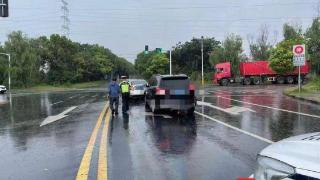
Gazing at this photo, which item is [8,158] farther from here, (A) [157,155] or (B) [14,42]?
(B) [14,42]

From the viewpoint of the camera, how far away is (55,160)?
9867 millimetres

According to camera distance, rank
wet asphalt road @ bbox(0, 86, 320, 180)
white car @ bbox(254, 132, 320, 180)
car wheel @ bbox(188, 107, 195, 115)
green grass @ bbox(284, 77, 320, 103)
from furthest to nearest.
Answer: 1. green grass @ bbox(284, 77, 320, 103)
2. car wheel @ bbox(188, 107, 195, 115)
3. wet asphalt road @ bbox(0, 86, 320, 180)
4. white car @ bbox(254, 132, 320, 180)

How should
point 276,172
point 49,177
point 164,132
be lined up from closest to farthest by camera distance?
point 276,172
point 49,177
point 164,132

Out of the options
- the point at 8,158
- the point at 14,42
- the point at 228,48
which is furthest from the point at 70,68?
the point at 8,158

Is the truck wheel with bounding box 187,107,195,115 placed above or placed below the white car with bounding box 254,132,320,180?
below

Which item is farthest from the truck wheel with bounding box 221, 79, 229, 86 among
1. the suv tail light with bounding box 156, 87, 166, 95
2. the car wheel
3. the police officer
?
the suv tail light with bounding box 156, 87, 166, 95

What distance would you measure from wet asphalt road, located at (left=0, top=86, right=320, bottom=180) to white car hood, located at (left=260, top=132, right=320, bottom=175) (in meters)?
3.76

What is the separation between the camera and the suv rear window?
64.2ft

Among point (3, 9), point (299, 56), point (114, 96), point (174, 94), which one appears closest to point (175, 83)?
point (174, 94)

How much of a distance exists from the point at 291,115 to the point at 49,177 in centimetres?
1244

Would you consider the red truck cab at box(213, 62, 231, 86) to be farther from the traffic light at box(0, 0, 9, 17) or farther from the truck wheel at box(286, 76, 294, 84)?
the traffic light at box(0, 0, 9, 17)

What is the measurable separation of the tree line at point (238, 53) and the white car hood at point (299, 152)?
51.0 metres

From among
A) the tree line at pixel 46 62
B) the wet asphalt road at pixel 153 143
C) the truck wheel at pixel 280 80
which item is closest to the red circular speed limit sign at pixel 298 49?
the wet asphalt road at pixel 153 143

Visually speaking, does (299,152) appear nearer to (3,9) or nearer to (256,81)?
(3,9)
